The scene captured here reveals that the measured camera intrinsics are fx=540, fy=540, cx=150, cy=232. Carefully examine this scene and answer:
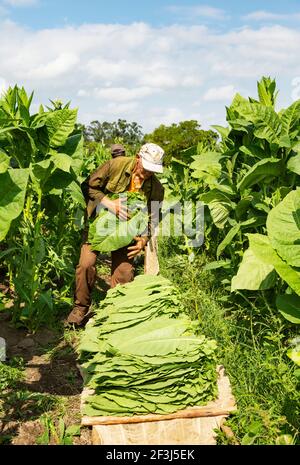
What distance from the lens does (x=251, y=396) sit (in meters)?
2.52

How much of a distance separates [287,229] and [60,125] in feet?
5.64

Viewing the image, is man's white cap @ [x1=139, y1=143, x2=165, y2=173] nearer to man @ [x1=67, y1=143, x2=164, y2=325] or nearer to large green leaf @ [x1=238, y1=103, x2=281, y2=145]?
man @ [x1=67, y1=143, x2=164, y2=325]

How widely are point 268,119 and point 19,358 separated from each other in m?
2.09

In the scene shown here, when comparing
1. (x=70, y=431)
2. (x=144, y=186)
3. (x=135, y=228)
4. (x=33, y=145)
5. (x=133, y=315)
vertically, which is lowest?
(x=70, y=431)

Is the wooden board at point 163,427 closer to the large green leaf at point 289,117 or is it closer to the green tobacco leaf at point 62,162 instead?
the green tobacco leaf at point 62,162

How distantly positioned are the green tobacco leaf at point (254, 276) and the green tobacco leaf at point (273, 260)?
40 cm

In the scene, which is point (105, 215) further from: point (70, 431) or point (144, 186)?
point (70, 431)

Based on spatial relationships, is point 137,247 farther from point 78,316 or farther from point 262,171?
point 262,171

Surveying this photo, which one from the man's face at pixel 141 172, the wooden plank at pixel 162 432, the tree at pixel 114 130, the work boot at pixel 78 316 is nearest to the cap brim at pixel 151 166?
the man's face at pixel 141 172

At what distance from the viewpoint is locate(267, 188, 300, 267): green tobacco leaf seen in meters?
2.31

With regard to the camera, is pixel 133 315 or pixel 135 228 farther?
pixel 135 228

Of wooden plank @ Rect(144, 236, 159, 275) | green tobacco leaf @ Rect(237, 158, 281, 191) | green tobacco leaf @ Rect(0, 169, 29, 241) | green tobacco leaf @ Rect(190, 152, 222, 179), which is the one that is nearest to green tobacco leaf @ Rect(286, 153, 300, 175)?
green tobacco leaf @ Rect(237, 158, 281, 191)
